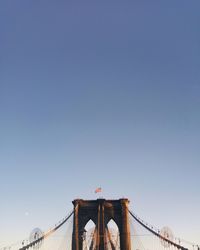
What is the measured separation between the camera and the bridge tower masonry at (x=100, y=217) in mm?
68250

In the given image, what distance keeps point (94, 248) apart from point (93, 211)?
7457 millimetres

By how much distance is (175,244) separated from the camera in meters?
68.6

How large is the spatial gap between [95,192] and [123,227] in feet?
30.3

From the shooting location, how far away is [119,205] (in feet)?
235

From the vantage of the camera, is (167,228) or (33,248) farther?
(167,228)

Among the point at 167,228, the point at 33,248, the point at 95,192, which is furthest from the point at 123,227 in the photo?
the point at 33,248

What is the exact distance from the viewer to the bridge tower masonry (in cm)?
6825

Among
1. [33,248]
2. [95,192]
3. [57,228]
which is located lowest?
[33,248]

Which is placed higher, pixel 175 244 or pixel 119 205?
pixel 119 205

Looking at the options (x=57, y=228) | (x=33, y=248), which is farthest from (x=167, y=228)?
(x=33, y=248)

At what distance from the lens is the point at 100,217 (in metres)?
69.6

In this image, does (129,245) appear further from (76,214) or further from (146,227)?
(76,214)

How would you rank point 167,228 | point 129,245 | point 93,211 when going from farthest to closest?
1. point 167,228
2. point 93,211
3. point 129,245

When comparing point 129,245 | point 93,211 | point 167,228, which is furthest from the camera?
point 167,228
